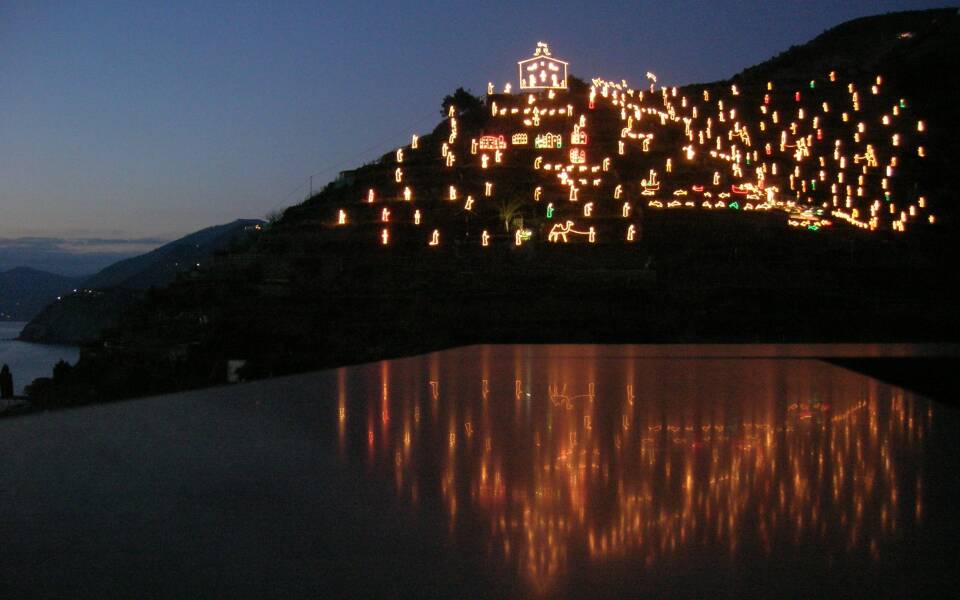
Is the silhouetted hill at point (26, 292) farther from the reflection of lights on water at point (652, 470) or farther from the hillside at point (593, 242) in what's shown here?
the reflection of lights on water at point (652, 470)

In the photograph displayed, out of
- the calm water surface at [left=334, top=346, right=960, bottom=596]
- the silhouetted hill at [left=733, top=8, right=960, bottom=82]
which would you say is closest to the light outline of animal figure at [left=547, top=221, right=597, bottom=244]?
the calm water surface at [left=334, top=346, right=960, bottom=596]

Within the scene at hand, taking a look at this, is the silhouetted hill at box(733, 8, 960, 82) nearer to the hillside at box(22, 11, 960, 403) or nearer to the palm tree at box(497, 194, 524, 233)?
the hillside at box(22, 11, 960, 403)

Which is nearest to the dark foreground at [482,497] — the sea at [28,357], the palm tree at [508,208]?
the sea at [28,357]

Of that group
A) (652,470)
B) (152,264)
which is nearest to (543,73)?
(152,264)

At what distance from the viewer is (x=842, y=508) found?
2.06 metres

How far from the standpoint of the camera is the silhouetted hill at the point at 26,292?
17734 mm

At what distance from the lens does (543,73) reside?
1919 centimetres

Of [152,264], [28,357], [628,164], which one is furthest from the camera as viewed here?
[152,264]

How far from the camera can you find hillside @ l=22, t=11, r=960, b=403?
9.13 metres

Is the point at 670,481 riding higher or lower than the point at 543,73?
lower

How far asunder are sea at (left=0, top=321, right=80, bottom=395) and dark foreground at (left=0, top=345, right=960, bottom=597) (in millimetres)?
4743

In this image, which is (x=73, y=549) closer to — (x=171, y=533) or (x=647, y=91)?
(x=171, y=533)

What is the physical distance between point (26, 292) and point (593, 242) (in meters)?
13.2

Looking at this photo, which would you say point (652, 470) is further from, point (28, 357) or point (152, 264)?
point (152, 264)
